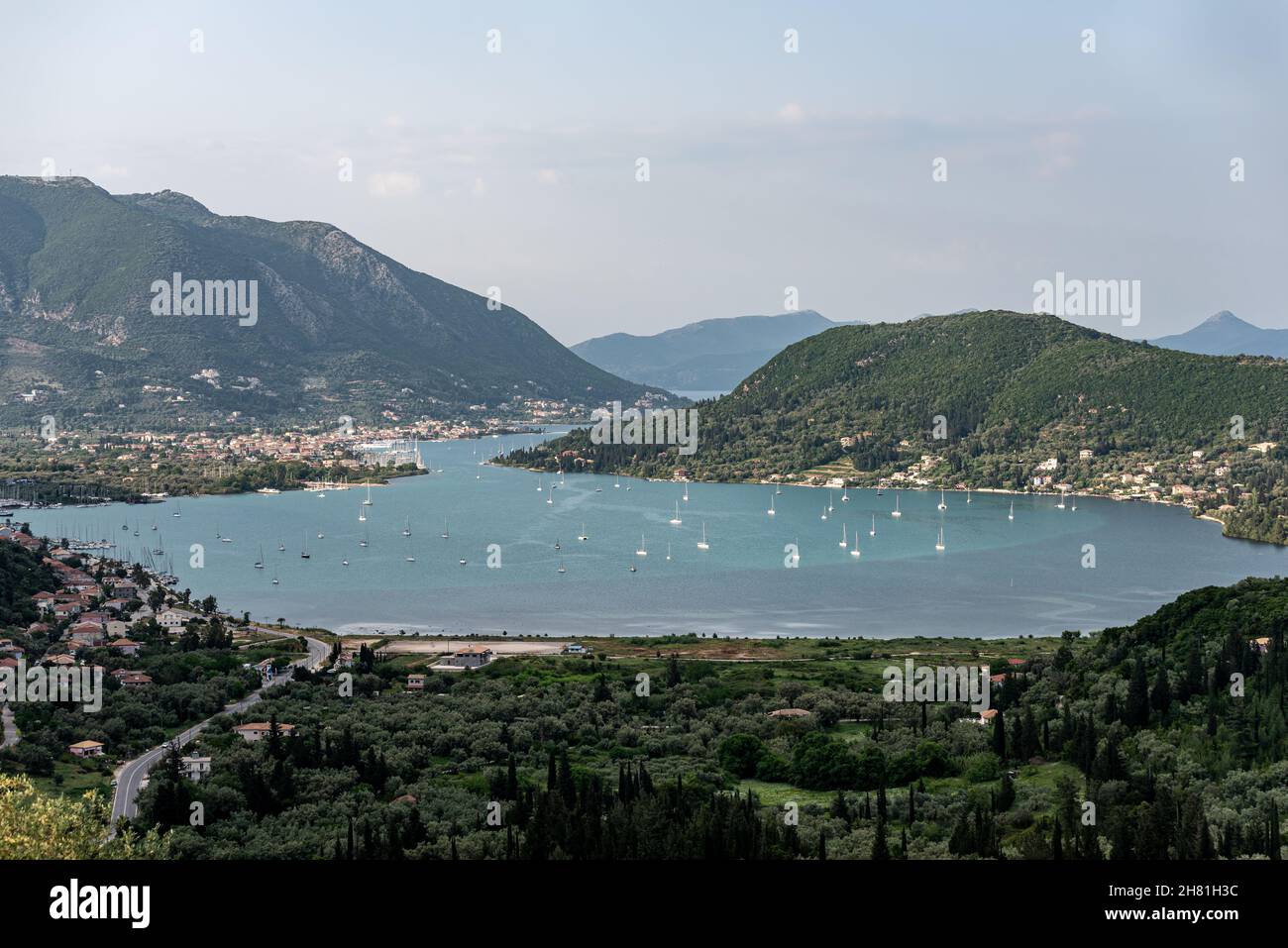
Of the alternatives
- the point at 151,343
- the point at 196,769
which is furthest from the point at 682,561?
the point at 151,343

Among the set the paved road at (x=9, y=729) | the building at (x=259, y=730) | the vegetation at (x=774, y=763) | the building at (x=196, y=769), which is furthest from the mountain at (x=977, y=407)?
the building at (x=196, y=769)

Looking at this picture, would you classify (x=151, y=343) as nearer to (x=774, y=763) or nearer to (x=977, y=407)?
(x=977, y=407)

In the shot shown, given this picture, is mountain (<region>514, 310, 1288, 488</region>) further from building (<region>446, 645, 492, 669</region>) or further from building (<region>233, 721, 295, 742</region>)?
building (<region>233, 721, 295, 742</region>)

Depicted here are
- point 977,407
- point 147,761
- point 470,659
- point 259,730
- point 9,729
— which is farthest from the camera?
point 977,407

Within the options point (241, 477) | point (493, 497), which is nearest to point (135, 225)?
point (241, 477)

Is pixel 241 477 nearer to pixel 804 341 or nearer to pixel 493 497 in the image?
pixel 493 497

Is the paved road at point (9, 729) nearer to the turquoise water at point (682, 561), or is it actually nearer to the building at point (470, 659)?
the building at point (470, 659)
